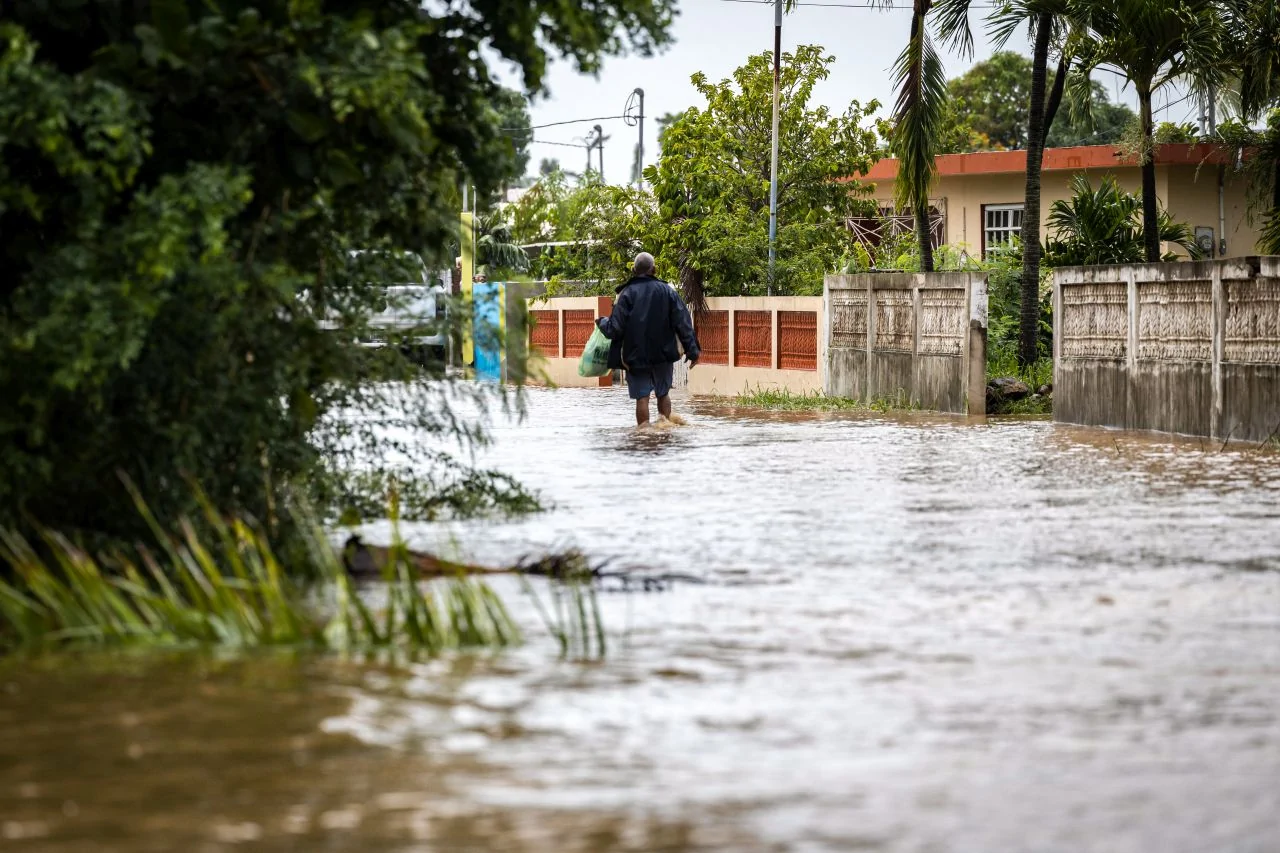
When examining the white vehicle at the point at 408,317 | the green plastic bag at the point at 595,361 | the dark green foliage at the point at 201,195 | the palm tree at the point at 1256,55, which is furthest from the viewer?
the palm tree at the point at 1256,55

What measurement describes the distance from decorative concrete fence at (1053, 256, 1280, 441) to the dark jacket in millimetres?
4659

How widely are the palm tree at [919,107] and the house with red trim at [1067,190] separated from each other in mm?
8158

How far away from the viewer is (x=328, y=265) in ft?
35.6

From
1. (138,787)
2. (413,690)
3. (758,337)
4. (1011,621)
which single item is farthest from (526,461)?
(758,337)

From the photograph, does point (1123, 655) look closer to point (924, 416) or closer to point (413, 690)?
point (413, 690)

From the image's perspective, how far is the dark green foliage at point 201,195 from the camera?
8039 millimetres

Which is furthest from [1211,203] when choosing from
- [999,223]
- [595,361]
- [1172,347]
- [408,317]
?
[408,317]

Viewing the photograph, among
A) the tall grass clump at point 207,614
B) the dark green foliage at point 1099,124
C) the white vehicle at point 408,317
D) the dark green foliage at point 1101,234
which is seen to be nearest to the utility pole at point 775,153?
the dark green foliage at point 1101,234

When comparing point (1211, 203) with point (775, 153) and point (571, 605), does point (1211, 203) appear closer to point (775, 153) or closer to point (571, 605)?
point (775, 153)

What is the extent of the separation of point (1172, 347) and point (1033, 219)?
7593 mm

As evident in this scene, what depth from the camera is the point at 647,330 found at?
22.5 metres

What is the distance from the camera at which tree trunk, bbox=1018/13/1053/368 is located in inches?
1113

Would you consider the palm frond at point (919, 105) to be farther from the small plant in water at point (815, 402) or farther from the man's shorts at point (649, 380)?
the man's shorts at point (649, 380)

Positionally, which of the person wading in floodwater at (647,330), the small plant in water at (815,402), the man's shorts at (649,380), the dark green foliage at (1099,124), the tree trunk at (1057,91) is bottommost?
the small plant in water at (815,402)
